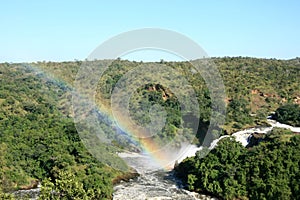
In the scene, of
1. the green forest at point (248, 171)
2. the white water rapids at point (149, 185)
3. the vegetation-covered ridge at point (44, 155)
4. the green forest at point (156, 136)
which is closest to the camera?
the green forest at point (248, 171)

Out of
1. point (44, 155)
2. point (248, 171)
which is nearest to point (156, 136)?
point (44, 155)

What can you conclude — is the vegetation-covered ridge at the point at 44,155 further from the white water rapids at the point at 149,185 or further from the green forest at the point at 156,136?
the white water rapids at the point at 149,185

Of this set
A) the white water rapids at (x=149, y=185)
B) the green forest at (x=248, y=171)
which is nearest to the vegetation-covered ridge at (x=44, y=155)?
the white water rapids at (x=149, y=185)

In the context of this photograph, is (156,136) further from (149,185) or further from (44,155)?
(44,155)

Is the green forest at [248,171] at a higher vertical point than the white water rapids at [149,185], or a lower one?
higher

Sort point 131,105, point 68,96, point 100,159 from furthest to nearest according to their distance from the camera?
point 68,96, point 131,105, point 100,159

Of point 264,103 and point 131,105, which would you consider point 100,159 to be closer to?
point 131,105

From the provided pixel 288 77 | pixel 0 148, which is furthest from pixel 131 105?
pixel 288 77

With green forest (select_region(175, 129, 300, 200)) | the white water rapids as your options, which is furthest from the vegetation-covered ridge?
green forest (select_region(175, 129, 300, 200))
